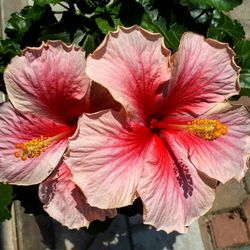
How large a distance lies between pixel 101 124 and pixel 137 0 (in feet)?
1.79

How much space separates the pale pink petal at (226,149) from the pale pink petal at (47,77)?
0.86 feet

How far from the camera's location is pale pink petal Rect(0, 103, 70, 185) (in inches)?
39.8

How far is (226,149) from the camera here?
0.99 metres

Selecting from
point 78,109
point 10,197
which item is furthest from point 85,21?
point 10,197

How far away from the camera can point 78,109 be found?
102 centimetres

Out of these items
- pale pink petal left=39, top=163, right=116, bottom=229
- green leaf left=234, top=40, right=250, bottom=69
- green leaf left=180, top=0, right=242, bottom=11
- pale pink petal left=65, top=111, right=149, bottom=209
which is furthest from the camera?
green leaf left=234, top=40, right=250, bottom=69

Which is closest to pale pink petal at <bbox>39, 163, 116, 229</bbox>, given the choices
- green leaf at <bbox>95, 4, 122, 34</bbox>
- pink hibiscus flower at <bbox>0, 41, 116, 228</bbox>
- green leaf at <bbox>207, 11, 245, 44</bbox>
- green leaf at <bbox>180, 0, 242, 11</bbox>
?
pink hibiscus flower at <bbox>0, 41, 116, 228</bbox>

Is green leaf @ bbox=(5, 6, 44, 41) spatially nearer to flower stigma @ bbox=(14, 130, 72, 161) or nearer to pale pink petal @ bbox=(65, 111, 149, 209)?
flower stigma @ bbox=(14, 130, 72, 161)

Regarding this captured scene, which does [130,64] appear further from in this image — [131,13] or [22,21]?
[22,21]

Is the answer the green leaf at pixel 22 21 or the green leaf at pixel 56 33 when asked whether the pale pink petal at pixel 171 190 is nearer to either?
the green leaf at pixel 56 33

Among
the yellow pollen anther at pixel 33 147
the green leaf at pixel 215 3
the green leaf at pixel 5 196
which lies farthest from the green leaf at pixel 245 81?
the green leaf at pixel 5 196

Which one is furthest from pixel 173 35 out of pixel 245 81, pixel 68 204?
pixel 68 204

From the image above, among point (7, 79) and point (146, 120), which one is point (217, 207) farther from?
point (7, 79)

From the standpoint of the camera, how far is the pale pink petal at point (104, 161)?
2.91 ft
